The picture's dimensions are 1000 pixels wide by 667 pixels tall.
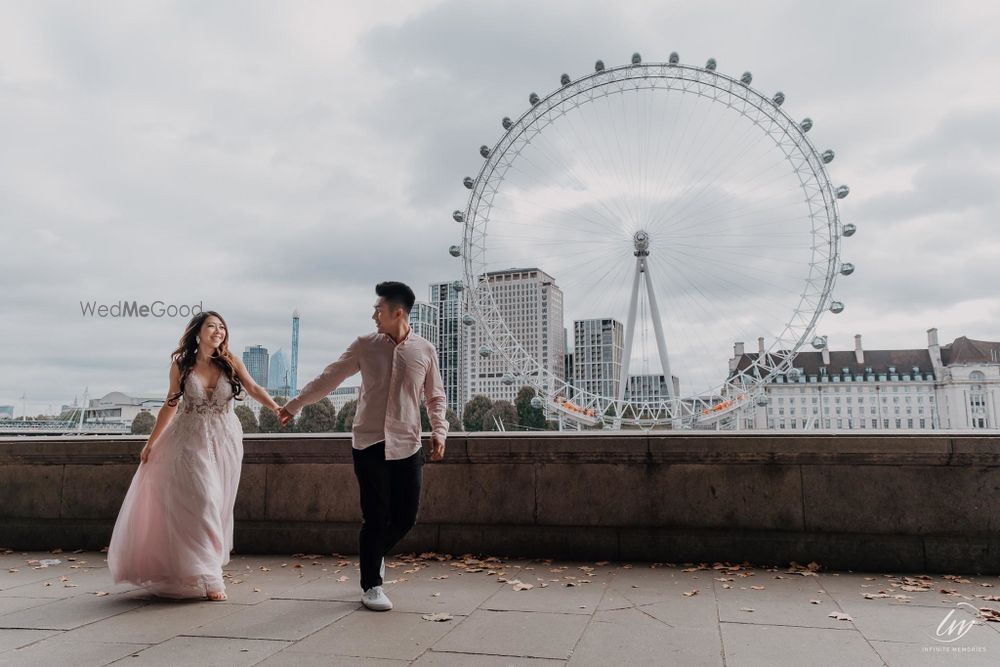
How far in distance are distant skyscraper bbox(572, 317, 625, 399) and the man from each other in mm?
28066

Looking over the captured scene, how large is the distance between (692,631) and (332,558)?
130 inches

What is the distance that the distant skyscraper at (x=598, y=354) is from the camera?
35.1 m

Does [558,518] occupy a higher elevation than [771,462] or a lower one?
lower

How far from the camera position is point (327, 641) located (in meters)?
3.67

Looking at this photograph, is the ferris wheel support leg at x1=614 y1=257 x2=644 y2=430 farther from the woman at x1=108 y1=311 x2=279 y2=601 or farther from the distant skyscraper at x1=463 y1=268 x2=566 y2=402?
the woman at x1=108 y1=311 x2=279 y2=601

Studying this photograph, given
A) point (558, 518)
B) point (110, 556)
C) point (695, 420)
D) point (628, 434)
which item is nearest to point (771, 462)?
point (628, 434)

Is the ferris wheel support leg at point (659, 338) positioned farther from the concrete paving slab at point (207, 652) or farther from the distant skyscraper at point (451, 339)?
the concrete paving slab at point (207, 652)

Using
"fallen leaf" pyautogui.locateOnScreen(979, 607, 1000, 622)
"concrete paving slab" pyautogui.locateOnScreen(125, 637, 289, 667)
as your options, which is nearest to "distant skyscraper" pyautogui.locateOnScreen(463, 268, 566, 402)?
"fallen leaf" pyautogui.locateOnScreen(979, 607, 1000, 622)

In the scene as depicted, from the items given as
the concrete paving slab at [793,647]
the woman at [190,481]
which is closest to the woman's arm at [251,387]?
the woman at [190,481]

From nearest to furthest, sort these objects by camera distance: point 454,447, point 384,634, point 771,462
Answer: point 384,634 < point 771,462 < point 454,447

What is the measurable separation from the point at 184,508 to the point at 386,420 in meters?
1.56

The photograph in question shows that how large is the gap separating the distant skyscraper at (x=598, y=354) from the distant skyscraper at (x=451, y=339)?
550cm

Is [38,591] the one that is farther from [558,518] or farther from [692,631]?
[692,631]

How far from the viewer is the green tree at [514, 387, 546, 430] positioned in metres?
31.4
